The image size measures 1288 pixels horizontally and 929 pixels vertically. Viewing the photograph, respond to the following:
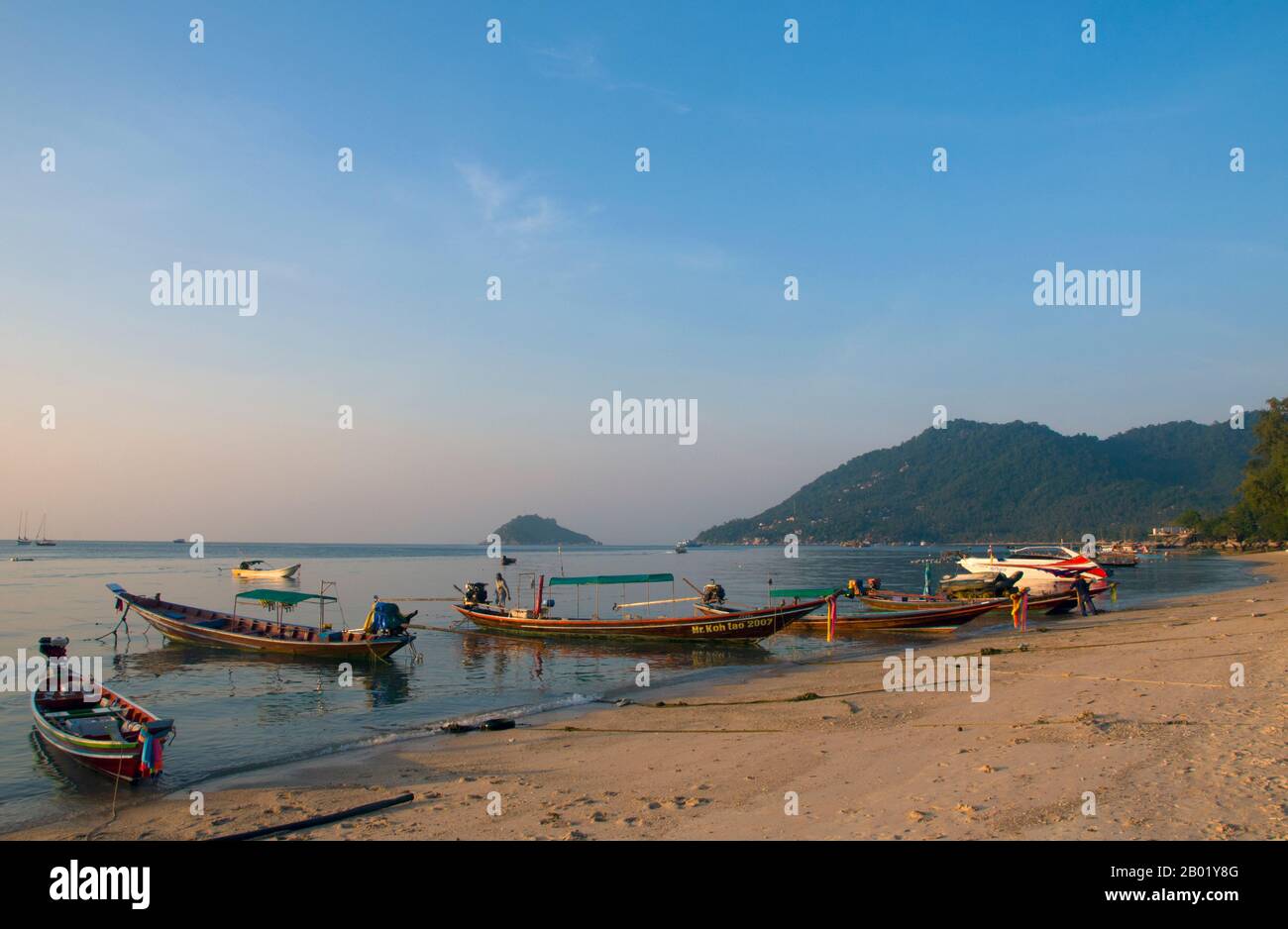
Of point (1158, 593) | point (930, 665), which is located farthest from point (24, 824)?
point (1158, 593)

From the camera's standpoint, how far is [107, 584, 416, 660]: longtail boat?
95.6 ft

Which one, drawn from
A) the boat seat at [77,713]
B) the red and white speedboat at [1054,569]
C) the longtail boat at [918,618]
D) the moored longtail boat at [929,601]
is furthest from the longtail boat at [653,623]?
the red and white speedboat at [1054,569]

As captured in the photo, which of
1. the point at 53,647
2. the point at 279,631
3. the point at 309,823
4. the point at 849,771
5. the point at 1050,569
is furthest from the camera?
the point at 1050,569

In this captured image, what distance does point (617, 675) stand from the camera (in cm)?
2717

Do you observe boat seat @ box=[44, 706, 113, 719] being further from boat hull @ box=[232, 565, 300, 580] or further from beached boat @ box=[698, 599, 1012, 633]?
boat hull @ box=[232, 565, 300, 580]

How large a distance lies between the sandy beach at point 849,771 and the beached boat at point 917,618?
15.0 m

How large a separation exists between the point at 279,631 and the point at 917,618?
94.6 feet

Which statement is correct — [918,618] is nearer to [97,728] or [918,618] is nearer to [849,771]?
[849,771]

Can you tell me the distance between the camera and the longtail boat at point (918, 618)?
34906 millimetres

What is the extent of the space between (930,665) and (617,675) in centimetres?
1084

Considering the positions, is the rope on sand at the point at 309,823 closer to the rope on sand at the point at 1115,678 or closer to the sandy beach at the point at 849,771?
the sandy beach at the point at 849,771

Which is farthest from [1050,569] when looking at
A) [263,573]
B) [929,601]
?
[263,573]

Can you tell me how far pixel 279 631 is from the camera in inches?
1219

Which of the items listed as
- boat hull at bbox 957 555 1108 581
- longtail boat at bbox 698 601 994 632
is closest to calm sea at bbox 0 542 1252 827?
longtail boat at bbox 698 601 994 632
